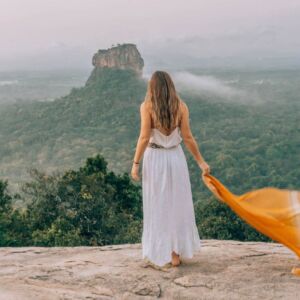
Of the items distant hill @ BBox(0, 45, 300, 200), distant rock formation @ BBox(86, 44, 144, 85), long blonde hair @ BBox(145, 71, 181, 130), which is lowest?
distant hill @ BBox(0, 45, 300, 200)

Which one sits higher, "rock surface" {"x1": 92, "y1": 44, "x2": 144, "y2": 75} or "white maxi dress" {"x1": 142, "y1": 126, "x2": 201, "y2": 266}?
Answer: "rock surface" {"x1": 92, "y1": 44, "x2": 144, "y2": 75}

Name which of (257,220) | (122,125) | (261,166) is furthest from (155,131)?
(122,125)

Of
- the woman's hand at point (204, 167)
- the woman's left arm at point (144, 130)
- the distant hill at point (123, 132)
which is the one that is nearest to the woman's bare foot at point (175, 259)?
the woman's hand at point (204, 167)

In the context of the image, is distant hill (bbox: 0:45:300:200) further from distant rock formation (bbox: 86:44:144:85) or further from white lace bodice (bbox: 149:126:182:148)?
white lace bodice (bbox: 149:126:182:148)

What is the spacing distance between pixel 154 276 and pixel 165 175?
979 mm

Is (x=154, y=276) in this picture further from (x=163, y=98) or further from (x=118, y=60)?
(x=118, y=60)

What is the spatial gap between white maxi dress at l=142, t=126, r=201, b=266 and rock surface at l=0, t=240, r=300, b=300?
0.69 ft

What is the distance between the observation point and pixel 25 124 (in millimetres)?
87500

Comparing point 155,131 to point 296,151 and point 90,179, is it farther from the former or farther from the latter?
point 296,151

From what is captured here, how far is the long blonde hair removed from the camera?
200 inches

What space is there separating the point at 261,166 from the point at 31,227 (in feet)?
128

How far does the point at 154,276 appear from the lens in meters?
5.29

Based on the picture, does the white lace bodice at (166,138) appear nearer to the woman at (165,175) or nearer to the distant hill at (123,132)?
the woman at (165,175)

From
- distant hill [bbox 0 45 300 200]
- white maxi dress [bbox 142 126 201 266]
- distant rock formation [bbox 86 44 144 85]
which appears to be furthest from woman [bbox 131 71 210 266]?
distant rock formation [bbox 86 44 144 85]
